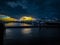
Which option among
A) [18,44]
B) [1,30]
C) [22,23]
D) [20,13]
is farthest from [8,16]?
[1,30]

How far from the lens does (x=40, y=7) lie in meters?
19.7

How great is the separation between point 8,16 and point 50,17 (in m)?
4.77

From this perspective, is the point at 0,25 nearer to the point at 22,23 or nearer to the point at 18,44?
the point at 18,44

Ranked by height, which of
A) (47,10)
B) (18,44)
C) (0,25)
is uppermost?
(47,10)

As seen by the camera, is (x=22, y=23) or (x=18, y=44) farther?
(x=22, y=23)

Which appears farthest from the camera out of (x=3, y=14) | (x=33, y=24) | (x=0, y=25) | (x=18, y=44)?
(x=33, y=24)

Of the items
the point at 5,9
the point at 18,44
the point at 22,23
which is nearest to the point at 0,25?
the point at 18,44

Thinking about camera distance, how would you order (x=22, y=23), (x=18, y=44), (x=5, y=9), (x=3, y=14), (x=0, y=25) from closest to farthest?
(x=0, y=25) < (x=18, y=44) < (x=3, y=14) < (x=5, y=9) < (x=22, y=23)

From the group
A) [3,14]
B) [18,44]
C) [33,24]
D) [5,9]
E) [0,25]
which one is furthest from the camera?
[33,24]

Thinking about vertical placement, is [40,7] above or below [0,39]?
above

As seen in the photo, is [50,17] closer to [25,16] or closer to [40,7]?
[40,7]

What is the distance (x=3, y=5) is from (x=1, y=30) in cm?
1544

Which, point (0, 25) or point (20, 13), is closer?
point (0, 25)

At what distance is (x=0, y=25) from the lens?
14.9ft
